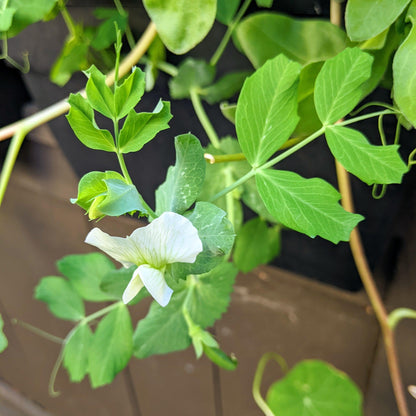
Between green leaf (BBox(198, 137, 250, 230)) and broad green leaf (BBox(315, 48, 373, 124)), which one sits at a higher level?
broad green leaf (BBox(315, 48, 373, 124))

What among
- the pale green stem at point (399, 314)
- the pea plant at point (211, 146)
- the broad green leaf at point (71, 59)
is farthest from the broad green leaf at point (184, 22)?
the pale green stem at point (399, 314)

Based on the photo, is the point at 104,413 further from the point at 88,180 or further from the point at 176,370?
the point at 88,180

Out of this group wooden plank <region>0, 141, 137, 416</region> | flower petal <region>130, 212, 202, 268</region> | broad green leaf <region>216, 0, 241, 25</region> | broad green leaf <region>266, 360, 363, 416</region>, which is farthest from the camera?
wooden plank <region>0, 141, 137, 416</region>

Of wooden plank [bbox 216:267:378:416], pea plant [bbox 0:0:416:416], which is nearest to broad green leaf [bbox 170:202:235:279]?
pea plant [bbox 0:0:416:416]

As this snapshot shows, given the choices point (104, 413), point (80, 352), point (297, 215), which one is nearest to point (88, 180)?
point (297, 215)

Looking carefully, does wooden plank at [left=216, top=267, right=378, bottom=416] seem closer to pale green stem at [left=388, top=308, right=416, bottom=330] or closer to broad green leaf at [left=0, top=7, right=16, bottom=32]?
pale green stem at [left=388, top=308, right=416, bottom=330]

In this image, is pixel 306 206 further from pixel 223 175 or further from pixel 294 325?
pixel 294 325

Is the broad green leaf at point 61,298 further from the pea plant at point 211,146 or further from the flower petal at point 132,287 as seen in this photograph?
the flower petal at point 132,287
